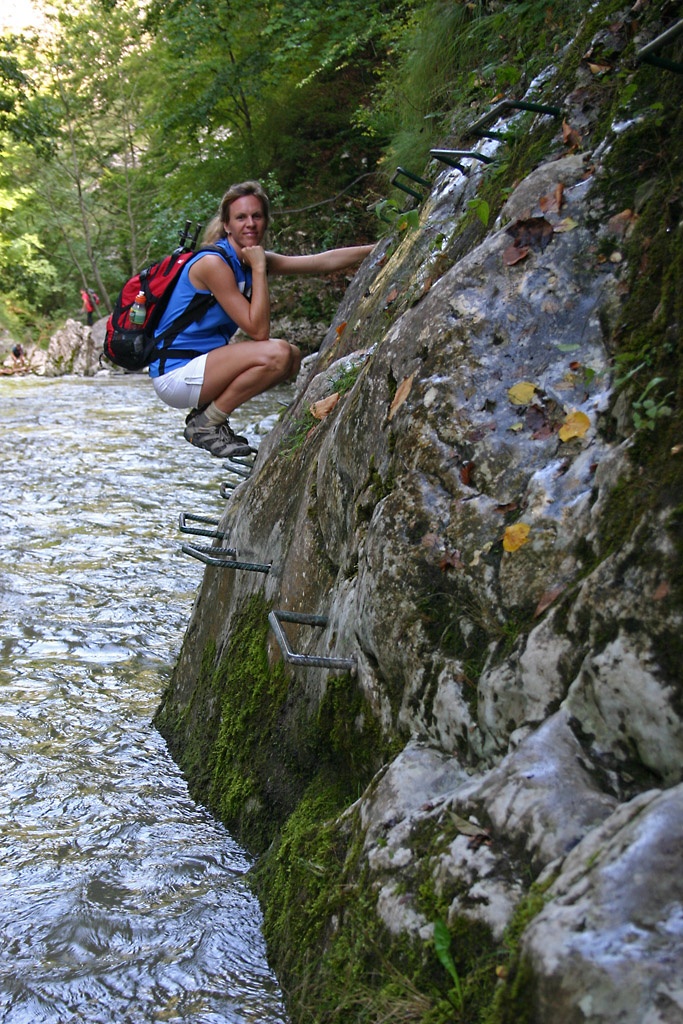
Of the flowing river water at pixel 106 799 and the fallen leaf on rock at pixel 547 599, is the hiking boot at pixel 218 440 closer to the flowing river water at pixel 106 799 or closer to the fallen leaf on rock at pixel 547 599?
the flowing river water at pixel 106 799

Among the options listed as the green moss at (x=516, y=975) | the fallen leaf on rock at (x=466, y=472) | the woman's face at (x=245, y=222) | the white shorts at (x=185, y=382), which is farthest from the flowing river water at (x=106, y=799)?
the woman's face at (x=245, y=222)

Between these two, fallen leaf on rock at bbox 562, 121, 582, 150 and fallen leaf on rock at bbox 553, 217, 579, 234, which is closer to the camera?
fallen leaf on rock at bbox 553, 217, 579, 234

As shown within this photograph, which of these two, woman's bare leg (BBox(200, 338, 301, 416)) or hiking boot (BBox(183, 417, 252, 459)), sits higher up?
woman's bare leg (BBox(200, 338, 301, 416))

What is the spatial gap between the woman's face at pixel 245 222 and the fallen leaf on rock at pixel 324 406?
1.30 m

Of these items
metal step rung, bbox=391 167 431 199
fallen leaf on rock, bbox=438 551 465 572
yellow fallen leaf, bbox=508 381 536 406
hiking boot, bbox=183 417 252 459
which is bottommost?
hiking boot, bbox=183 417 252 459

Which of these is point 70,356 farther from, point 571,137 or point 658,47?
point 658,47

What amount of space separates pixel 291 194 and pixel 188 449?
1123 cm

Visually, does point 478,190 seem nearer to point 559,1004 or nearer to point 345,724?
point 345,724

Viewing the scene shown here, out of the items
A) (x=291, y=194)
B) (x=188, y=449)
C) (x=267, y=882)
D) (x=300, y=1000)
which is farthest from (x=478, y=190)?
(x=291, y=194)

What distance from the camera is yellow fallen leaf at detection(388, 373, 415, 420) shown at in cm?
306

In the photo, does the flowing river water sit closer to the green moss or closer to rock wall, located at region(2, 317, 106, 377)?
the green moss

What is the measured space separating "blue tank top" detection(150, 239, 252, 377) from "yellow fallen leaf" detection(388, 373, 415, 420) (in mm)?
2207

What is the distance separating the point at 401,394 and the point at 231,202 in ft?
8.16

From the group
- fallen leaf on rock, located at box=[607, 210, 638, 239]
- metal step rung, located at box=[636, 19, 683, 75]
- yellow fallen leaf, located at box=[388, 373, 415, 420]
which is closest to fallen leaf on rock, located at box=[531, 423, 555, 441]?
yellow fallen leaf, located at box=[388, 373, 415, 420]
